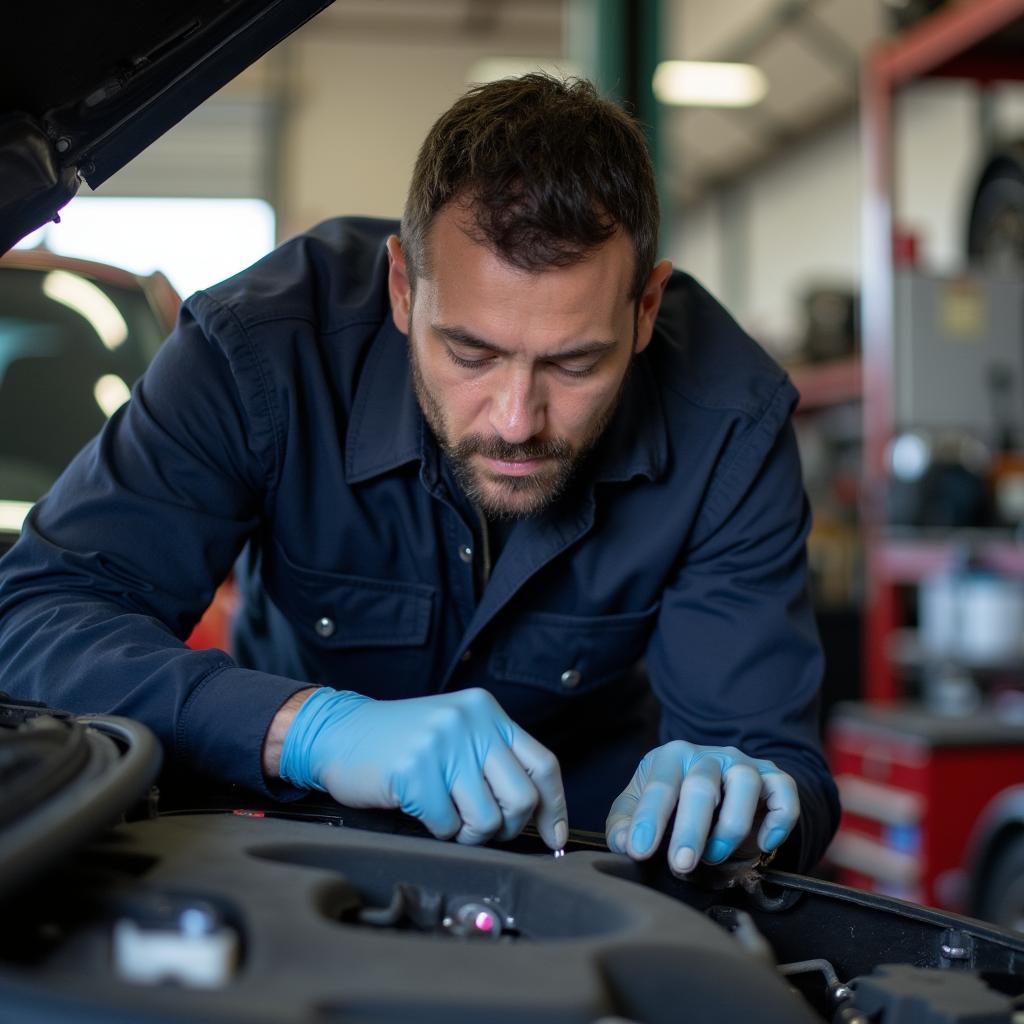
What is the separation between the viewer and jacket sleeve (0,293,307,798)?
109 centimetres

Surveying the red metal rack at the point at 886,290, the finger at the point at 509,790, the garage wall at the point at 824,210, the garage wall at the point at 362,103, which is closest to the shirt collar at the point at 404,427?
the finger at the point at 509,790

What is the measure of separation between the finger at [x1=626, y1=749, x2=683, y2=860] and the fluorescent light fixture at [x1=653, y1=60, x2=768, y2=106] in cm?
672

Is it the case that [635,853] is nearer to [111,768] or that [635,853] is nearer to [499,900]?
[499,900]

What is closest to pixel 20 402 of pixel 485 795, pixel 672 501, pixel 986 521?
pixel 672 501

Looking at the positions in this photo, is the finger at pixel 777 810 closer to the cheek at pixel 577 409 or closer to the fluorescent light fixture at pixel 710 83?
the cheek at pixel 577 409

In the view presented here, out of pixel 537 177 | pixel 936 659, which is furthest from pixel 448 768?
pixel 936 659

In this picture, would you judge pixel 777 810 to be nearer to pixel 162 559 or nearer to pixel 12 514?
pixel 162 559

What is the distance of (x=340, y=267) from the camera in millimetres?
1517

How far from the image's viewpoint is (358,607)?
1.45 meters

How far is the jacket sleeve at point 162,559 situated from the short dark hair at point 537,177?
0.84ft

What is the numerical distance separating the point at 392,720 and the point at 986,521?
114 inches

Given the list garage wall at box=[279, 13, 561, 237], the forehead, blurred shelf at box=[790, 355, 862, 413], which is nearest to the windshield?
the forehead

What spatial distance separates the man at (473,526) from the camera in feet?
3.55

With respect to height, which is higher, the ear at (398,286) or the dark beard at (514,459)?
the ear at (398,286)
